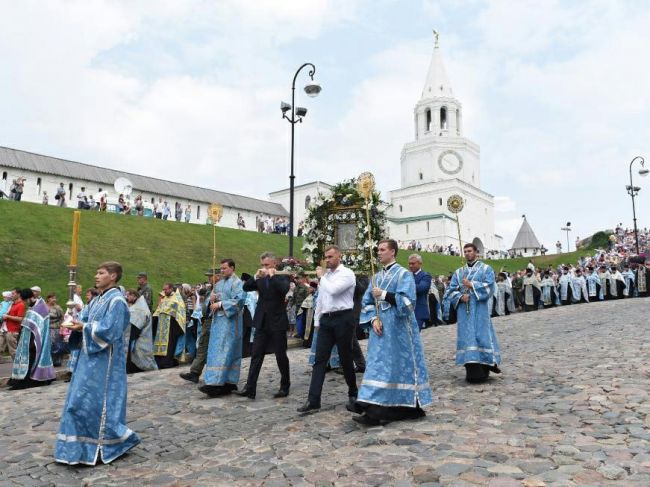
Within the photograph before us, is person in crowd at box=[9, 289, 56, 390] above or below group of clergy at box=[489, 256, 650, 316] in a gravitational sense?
below

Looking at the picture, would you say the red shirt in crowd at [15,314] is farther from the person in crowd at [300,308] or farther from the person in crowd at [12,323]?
the person in crowd at [300,308]

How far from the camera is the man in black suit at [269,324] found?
27.5 feet

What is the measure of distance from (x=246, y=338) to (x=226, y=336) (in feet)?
11.1

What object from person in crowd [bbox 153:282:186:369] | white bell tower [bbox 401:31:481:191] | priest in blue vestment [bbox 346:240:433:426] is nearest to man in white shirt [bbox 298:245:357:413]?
priest in blue vestment [bbox 346:240:433:426]

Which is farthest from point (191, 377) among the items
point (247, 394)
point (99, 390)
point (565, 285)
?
point (565, 285)

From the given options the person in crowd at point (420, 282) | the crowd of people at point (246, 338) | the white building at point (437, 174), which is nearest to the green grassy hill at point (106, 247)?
the crowd of people at point (246, 338)

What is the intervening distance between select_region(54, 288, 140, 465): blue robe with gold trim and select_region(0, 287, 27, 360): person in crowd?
749cm

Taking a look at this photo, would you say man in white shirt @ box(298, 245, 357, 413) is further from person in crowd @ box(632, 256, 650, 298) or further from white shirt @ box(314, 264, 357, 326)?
person in crowd @ box(632, 256, 650, 298)

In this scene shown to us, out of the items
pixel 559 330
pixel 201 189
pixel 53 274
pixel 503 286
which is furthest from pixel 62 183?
pixel 559 330

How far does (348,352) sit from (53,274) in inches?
728

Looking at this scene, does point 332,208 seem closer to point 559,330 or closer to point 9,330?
point 559,330

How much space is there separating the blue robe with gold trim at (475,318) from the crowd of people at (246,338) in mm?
16

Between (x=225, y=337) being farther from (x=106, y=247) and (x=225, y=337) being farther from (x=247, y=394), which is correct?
(x=106, y=247)

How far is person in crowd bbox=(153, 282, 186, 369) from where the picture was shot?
12297mm
